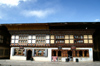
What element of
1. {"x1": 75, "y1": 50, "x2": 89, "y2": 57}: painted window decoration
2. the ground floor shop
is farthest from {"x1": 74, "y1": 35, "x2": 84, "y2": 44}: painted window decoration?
{"x1": 75, "y1": 50, "x2": 89, "y2": 57}: painted window decoration

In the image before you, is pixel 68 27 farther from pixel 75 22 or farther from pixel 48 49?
pixel 48 49

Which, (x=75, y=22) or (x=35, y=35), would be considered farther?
(x=35, y=35)

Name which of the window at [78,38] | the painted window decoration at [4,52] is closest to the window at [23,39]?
the painted window decoration at [4,52]

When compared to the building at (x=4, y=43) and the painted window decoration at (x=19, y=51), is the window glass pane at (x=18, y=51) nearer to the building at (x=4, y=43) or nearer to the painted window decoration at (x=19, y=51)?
the painted window decoration at (x=19, y=51)

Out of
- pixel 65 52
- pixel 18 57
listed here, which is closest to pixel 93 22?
pixel 65 52

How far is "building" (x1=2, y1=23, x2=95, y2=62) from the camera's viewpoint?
977 inches

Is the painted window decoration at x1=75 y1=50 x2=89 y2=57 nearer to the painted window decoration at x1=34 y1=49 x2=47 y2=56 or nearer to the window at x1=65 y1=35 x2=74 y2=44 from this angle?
the window at x1=65 y1=35 x2=74 y2=44

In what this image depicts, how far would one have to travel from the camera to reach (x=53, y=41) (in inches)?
1000

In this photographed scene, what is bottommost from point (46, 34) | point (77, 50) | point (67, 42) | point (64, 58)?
point (64, 58)

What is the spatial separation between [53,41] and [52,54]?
2.57 m

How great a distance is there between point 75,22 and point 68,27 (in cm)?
187

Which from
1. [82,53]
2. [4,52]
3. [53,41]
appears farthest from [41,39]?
[4,52]

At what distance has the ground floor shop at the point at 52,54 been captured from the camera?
24702 millimetres

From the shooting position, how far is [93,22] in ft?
78.2
